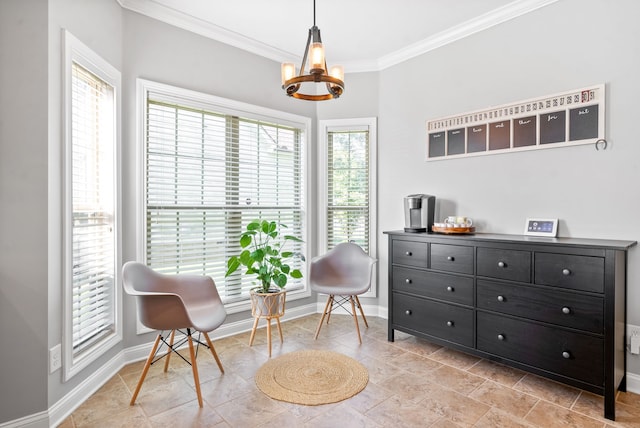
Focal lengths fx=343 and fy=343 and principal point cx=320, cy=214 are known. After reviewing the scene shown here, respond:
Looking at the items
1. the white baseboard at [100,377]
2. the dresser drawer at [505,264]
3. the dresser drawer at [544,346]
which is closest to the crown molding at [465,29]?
the dresser drawer at [505,264]

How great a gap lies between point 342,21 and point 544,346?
300cm

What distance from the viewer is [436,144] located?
3391 millimetres

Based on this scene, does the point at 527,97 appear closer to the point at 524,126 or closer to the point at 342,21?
the point at 524,126

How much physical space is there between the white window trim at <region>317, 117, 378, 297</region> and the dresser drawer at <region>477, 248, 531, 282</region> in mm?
1490

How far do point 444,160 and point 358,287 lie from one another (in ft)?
4.86

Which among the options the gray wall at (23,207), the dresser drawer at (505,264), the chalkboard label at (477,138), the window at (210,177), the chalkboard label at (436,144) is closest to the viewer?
the gray wall at (23,207)

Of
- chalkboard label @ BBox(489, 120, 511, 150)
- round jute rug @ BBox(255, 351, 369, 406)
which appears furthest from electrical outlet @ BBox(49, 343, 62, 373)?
chalkboard label @ BBox(489, 120, 511, 150)

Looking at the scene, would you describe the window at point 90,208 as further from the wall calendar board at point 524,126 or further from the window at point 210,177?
the wall calendar board at point 524,126

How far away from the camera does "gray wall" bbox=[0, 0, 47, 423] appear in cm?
178

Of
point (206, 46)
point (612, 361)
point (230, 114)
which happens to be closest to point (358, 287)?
point (612, 361)

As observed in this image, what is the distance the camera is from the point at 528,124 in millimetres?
2754

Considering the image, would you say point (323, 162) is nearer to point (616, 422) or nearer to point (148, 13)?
point (148, 13)

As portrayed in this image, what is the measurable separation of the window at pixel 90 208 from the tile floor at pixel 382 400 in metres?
0.40

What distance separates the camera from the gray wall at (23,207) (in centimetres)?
178
